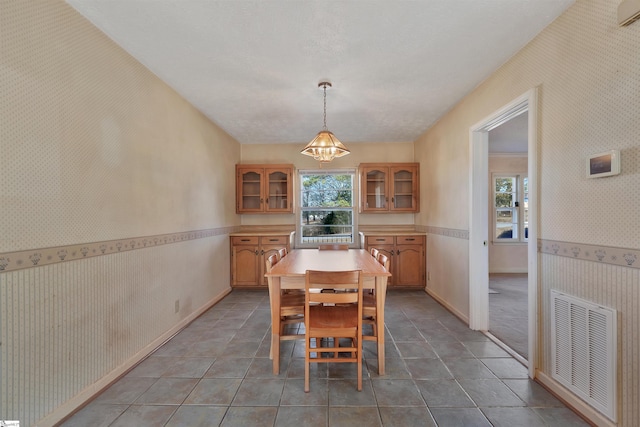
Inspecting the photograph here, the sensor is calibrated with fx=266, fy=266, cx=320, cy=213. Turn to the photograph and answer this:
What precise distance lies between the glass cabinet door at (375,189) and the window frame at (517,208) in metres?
2.62

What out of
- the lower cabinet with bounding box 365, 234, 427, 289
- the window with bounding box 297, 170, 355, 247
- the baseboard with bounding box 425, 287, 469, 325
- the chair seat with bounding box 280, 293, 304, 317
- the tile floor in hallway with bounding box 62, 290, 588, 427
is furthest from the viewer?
the window with bounding box 297, 170, 355, 247

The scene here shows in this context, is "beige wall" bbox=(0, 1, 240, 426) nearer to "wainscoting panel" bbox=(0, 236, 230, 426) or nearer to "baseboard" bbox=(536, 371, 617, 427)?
"wainscoting panel" bbox=(0, 236, 230, 426)

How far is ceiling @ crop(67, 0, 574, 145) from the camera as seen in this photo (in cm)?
175

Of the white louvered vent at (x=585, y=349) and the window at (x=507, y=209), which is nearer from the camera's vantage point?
the white louvered vent at (x=585, y=349)

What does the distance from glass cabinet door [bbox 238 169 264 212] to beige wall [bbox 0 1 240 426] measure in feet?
6.47

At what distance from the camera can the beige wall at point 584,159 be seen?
56.0 inches

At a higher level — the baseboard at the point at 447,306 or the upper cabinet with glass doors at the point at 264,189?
the upper cabinet with glass doors at the point at 264,189

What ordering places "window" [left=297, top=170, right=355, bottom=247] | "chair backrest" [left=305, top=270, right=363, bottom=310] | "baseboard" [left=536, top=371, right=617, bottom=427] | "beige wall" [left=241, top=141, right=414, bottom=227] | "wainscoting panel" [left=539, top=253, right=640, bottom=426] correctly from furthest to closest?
1. "window" [left=297, top=170, right=355, bottom=247]
2. "beige wall" [left=241, top=141, right=414, bottom=227]
3. "chair backrest" [left=305, top=270, right=363, bottom=310]
4. "baseboard" [left=536, top=371, right=617, bottom=427]
5. "wainscoting panel" [left=539, top=253, right=640, bottom=426]

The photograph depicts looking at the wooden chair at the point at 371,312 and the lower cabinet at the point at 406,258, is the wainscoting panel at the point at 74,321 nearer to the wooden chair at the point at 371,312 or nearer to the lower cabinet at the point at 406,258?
the wooden chair at the point at 371,312

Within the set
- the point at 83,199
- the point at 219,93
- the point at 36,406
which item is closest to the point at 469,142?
the point at 219,93

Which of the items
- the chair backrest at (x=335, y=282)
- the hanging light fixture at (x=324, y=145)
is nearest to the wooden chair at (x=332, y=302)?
the chair backrest at (x=335, y=282)

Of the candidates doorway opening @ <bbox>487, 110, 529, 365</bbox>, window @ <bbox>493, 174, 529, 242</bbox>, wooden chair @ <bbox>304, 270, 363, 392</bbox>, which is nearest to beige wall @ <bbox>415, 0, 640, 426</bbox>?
wooden chair @ <bbox>304, 270, 363, 392</bbox>

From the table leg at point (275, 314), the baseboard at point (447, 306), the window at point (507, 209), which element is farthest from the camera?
the window at point (507, 209)

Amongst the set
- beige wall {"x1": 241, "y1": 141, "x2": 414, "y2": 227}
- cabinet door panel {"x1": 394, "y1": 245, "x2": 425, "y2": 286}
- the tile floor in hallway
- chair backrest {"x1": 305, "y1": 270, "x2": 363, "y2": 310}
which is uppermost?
beige wall {"x1": 241, "y1": 141, "x2": 414, "y2": 227}
